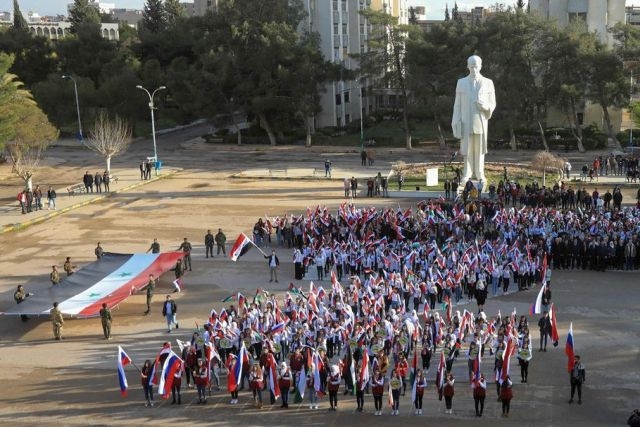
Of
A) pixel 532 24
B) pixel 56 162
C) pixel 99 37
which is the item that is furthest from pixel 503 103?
pixel 99 37

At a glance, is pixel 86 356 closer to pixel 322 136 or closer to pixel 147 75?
pixel 322 136

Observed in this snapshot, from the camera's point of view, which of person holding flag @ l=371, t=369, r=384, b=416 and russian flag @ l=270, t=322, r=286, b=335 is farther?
russian flag @ l=270, t=322, r=286, b=335

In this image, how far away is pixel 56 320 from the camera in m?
21.2

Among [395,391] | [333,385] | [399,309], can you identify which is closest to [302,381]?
[333,385]

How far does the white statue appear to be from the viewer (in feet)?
121

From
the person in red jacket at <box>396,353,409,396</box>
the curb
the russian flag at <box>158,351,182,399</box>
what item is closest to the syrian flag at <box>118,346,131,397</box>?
the russian flag at <box>158,351,182,399</box>

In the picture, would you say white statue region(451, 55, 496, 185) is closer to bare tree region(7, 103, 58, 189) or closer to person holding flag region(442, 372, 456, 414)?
person holding flag region(442, 372, 456, 414)

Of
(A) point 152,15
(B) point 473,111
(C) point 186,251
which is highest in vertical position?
(A) point 152,15

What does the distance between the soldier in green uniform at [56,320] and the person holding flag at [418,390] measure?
1053 cm

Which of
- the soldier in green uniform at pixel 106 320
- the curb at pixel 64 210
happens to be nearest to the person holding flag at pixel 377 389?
the soldier in green uniform at pixel 106 320

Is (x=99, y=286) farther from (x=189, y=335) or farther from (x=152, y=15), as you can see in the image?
(x=152, y=15)

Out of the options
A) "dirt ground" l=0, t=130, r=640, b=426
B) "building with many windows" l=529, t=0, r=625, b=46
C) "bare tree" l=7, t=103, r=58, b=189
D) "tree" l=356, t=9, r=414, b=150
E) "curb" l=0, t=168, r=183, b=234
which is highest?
"building with many windows" l=529, t=0, r=625, b=46

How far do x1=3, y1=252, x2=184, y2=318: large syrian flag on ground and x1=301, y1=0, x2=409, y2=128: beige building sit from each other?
46.6 m

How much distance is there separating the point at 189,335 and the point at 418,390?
25.8 feet
